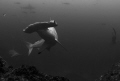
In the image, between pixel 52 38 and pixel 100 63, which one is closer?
pixel 52 38

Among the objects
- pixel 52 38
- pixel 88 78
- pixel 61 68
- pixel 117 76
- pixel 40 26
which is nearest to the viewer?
pixel 117 76

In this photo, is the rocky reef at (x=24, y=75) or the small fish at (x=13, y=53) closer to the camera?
the rocky reef at (x=24, y=75)

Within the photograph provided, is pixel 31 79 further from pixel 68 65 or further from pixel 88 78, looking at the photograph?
pixel 68 65

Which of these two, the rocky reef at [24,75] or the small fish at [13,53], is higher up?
the rocky reef at [24,75]

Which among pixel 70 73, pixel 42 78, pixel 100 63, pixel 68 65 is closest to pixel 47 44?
pixel 42 78

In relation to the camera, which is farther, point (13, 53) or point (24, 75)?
point (13, 53)

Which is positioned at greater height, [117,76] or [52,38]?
[117,76]

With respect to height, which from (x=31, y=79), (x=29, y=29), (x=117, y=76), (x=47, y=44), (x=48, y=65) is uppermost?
(x=31, y=79)

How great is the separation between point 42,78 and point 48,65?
15.5m

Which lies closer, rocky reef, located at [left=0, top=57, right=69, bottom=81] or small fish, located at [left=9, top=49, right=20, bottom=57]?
rocky reef, located at [left=0, top=57, right=69, bottom=81]

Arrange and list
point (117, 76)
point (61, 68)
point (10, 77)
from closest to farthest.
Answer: point (10, 77), point (117, 76), point (61, 68)

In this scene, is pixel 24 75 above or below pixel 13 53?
above

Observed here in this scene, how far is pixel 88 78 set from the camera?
639 inches

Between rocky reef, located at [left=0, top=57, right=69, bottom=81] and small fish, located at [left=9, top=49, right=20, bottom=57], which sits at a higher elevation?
rocky reef, located at [left=0, top=57, right=69, bottom=81]
